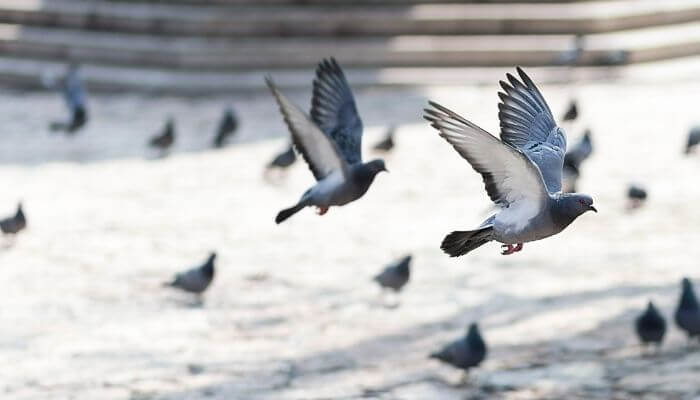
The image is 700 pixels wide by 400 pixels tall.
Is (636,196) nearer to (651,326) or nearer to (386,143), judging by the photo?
(386,143)

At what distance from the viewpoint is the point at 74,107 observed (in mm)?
13953

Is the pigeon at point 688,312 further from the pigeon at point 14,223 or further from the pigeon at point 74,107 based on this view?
the pigeon at point 74,107

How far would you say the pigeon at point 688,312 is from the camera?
770 cm

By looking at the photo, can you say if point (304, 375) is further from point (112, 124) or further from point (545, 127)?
point (112, 124)

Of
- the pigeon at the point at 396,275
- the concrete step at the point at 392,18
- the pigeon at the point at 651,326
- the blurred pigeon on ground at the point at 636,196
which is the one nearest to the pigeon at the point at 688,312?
the pigeon at the point at 651,326

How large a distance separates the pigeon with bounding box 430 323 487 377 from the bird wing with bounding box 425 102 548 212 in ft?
11.1

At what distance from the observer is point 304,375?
759 cm

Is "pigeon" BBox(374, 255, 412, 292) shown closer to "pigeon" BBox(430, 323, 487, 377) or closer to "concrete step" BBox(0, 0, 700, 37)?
"pigeon" BBox(430, 323, 487, 377)

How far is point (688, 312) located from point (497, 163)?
4211 millimetres

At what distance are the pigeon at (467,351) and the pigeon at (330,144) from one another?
214 cm

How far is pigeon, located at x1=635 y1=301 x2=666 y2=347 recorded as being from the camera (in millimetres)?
7637

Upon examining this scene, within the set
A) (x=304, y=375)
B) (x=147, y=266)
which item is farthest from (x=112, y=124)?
(x=304, y=375)

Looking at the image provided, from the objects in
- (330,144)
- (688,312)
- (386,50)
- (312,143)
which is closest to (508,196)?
(330,144)

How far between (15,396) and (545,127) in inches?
146
